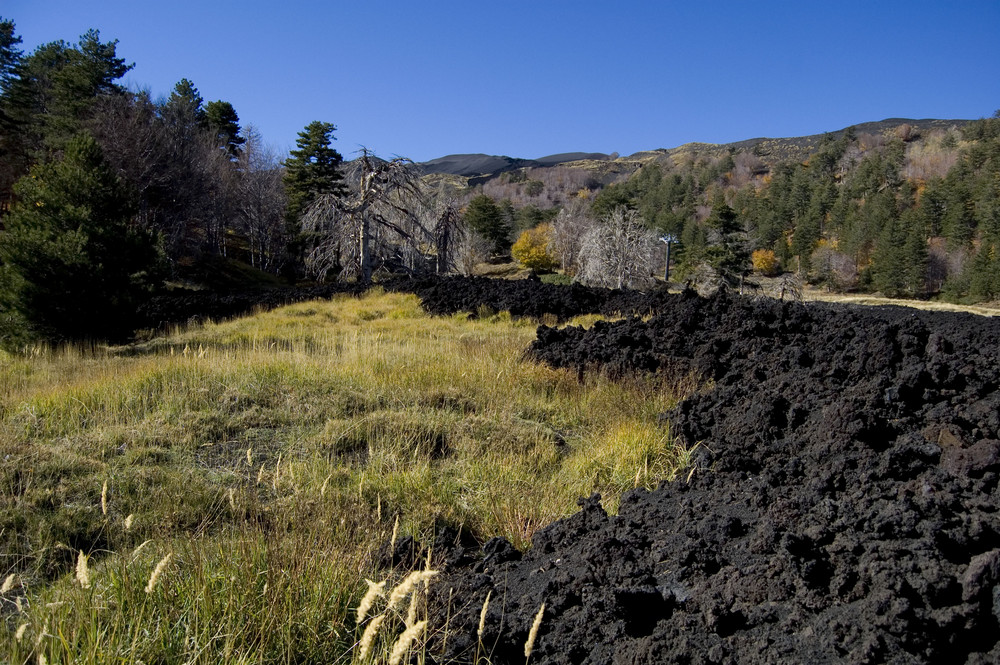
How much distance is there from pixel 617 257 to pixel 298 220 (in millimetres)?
19676

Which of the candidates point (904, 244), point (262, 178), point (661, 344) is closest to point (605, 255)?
point (262, 178)

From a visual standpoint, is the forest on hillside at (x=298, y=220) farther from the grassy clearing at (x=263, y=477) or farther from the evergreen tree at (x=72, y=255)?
the grassy clearing at (x=263, y=477)

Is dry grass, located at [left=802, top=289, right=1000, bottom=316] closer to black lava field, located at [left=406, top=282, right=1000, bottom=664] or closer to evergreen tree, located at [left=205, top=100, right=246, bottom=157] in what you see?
black lava field, located at [left=406, top=282, right=1000, bottom=664]

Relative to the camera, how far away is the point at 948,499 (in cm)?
264

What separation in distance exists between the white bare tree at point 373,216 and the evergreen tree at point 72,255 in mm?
11641

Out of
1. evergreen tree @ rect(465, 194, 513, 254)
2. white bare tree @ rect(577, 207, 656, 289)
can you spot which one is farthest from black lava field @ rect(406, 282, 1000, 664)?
evergreen tree @ rect(465, 194, 513, 254)

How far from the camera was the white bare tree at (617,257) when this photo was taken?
3706 centimetres

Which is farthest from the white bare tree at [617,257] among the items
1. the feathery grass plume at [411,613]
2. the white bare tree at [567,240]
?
the feathery grass plume at [411,613]

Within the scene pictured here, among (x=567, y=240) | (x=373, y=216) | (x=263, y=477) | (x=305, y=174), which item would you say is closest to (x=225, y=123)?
(x=305, y=174)

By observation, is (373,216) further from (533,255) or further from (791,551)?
(533,255)

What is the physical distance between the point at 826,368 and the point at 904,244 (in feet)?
259

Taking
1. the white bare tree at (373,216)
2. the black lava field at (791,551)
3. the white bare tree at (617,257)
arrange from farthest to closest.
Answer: the white bare tree at (617,257) < the white bare tree at (373,216) < the black lava field at (791,551)

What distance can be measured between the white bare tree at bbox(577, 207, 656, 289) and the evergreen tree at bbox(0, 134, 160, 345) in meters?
28.5

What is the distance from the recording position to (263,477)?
161 inches
